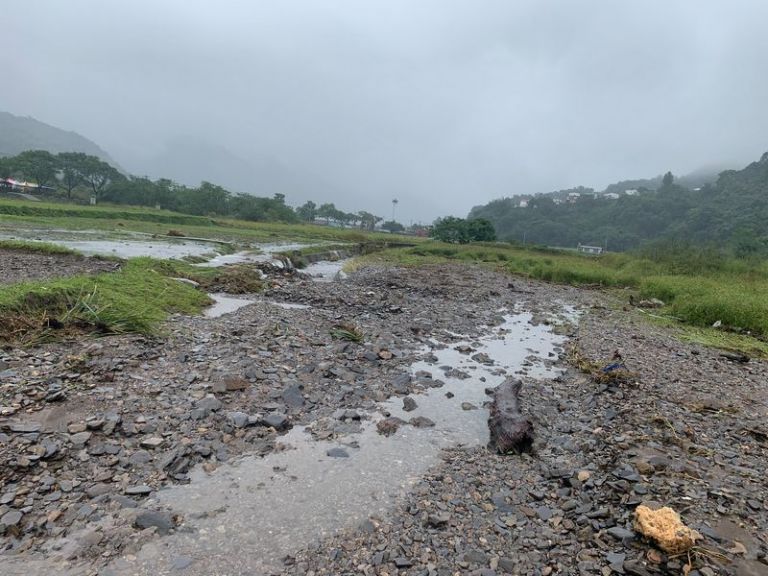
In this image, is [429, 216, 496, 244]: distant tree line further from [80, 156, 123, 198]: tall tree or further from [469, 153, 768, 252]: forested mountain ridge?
[80, 156, 123, 198]: tall tree

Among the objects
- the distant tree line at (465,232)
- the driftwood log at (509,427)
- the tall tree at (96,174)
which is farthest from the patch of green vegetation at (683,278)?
the tall tree at (96,174)

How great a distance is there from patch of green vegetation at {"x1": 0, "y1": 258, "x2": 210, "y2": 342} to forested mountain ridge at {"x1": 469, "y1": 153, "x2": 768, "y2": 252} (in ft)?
174

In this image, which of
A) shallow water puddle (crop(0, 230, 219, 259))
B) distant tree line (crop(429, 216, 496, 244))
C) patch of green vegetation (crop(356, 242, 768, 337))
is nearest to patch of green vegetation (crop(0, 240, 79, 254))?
shallow water puddle (crop(0, 230, 219, 259))

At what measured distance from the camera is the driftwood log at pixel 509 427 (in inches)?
282

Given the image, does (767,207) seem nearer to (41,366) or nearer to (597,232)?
(597,232)

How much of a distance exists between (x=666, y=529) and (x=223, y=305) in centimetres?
1454

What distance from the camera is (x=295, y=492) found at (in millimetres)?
5781

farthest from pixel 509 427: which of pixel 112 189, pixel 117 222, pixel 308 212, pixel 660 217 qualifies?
pixel 308 212

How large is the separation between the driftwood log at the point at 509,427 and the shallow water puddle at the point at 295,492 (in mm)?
305

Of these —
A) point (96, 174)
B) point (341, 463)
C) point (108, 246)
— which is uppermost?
point (96, 174)

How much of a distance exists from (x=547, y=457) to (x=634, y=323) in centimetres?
1490

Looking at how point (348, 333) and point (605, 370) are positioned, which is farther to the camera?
point (348, 333)

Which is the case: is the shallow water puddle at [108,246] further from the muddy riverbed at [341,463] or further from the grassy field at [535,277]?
the muddy riverbed at [341,463]

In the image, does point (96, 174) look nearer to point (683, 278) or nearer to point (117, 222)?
point (117, 222)
